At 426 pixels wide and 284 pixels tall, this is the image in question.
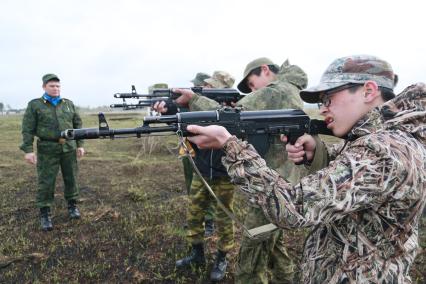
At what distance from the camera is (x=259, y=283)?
11.2 feet

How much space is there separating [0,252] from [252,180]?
5012 millimetres

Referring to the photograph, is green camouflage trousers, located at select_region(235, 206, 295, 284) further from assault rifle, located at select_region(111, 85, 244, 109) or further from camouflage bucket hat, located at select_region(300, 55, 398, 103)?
assault rifle, located at select_region(111, 85, 244, 109)

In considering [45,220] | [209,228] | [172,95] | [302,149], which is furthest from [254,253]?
[45,220]

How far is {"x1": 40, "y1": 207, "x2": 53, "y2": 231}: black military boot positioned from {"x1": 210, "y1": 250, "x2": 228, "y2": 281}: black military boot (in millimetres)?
3319

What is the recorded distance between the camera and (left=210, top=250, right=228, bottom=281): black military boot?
4062 mm

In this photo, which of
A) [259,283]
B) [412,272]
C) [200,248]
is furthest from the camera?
[200,248]

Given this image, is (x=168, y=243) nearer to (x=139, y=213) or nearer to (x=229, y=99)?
(x=139, y=213)

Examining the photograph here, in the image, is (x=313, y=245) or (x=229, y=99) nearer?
(x=313, y=245)

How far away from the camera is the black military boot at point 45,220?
18.8 ft

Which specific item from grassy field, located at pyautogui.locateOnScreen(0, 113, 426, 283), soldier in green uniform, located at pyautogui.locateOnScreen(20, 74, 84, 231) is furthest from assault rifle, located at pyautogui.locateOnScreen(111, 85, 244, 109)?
grassy field, located at pyautogui.locateOnScreen(0, 113, 426, 283)

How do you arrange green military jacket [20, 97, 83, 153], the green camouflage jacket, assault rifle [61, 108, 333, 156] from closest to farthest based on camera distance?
the green camouflage jacket
assault rifle [61, 108, 333, 156]
green military jacket [20, 97, 83, 153]

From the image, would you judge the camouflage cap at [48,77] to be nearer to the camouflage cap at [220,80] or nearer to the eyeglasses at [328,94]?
the camouflage cap at [220,80]

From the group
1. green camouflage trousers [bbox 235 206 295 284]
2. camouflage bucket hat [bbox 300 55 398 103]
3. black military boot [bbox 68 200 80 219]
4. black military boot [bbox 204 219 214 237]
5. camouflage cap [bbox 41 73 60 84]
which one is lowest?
black military boot [bbox 204 219 214 237]

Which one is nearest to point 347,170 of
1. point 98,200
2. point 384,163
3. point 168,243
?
point 384,163
